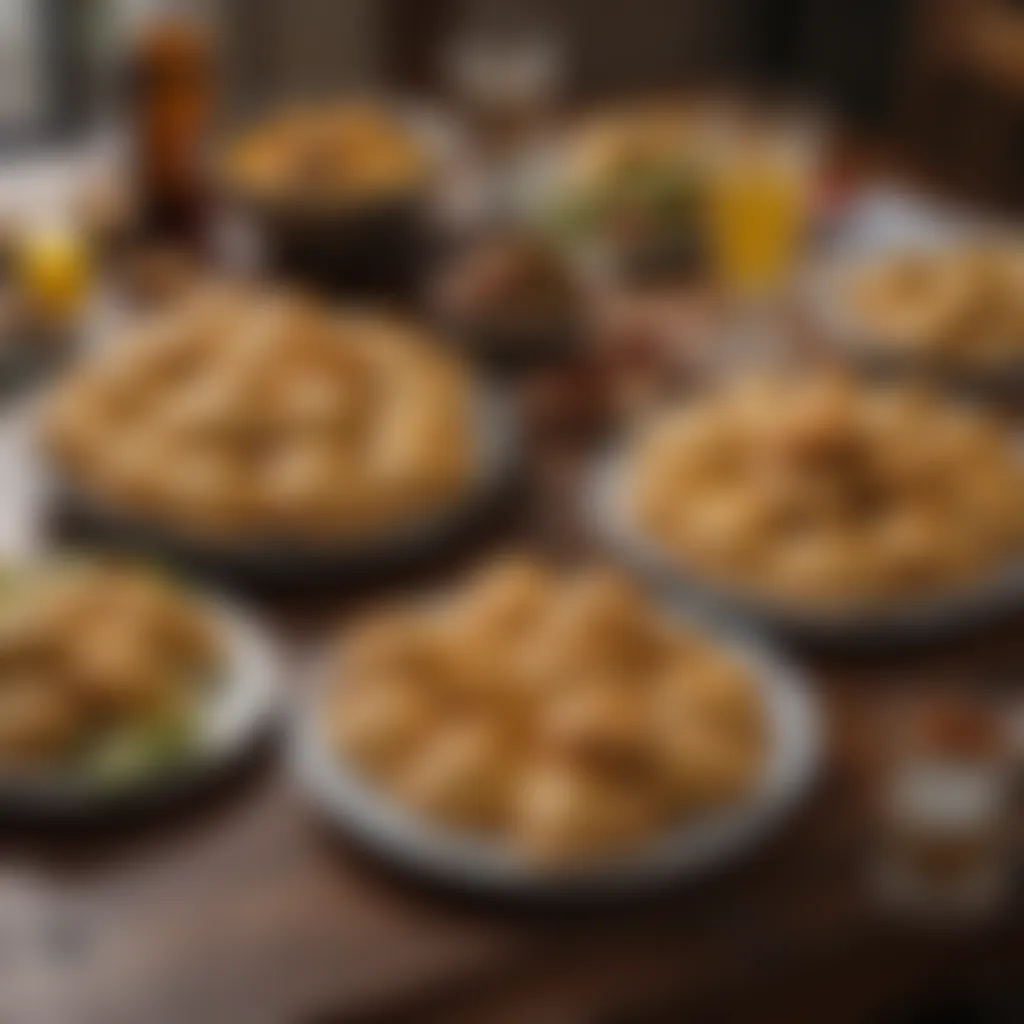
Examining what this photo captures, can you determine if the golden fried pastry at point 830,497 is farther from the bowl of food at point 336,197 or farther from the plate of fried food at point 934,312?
the bowl of food at point 336,197

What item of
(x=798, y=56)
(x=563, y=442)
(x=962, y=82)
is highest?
(x=563, y=442)

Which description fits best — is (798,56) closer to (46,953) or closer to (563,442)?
(563,442)

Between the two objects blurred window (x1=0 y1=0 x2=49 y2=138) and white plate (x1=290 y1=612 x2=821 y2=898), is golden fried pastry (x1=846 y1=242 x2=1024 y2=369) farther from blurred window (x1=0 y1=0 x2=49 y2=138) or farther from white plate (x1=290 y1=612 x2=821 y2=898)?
blurred window (x1=0 y1=0 x2=49 y2=138)

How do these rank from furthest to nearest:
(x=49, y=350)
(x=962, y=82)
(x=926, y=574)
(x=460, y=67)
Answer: (x=962, y=82) → (x=460, y=67) → (x=49, y=350) → (x=926, y=574)

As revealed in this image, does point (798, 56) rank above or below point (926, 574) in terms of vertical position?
below

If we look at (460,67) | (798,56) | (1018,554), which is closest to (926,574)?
(1018,554)

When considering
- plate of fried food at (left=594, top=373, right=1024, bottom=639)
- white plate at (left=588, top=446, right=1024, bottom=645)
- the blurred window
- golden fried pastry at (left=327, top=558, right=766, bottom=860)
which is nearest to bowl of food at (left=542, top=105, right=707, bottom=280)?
plate of fried food at (left=594, top=373, right=1024, bottom=639)

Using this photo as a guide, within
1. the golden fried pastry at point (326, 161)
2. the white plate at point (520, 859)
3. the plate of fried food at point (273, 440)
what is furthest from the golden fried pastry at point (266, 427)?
the golden fried pastry at point (326, 161)

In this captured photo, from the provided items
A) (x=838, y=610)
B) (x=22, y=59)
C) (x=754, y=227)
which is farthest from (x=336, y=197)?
(x=22, y=59)
